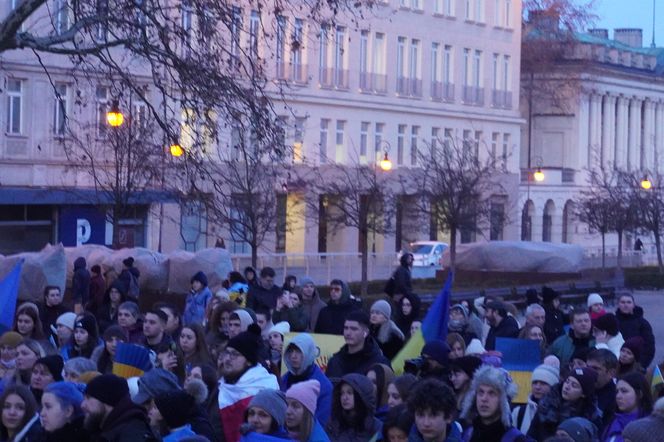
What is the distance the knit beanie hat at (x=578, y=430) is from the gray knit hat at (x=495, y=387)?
1.12ft

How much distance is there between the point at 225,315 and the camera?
14.4m

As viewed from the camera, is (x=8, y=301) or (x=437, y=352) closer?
(x=437, y=352)

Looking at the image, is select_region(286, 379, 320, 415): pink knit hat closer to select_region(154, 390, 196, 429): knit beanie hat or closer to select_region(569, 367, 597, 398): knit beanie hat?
select_region(154, 390, 196, 429): knit beanie hat

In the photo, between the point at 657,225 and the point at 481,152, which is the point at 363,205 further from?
the point at 481,152

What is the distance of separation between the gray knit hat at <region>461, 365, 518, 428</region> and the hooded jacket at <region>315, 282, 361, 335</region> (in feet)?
23.3

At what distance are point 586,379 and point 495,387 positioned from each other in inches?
60.6

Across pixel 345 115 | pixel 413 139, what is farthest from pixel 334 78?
pixel 413 139

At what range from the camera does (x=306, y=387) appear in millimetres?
9641

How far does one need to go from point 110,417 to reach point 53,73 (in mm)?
34108

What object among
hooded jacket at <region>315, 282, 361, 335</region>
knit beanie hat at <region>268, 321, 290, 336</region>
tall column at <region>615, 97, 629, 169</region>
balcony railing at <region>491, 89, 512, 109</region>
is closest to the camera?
knit beanie hat at <region>268, 321, 290, 336</region>

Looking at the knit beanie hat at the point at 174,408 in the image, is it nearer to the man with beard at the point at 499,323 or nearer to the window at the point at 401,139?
the man with beard at the point at 499,323

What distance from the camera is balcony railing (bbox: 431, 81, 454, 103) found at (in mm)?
64625

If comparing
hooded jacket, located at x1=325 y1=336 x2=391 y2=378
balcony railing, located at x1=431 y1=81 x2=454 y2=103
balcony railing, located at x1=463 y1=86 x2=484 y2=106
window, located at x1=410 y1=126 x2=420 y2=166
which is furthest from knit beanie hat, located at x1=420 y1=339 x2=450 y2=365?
balcony railing, located at x1=463 y1=86 x2=484 y2=106

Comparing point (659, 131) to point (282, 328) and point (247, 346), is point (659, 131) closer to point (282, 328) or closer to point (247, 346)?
point (282, 328)
